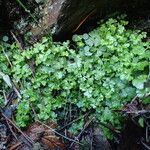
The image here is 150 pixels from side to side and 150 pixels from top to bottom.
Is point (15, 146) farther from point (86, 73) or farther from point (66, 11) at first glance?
point (66, 11)

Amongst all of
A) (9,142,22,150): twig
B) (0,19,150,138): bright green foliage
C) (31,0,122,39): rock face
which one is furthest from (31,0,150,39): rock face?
(9,142,22,150): twig

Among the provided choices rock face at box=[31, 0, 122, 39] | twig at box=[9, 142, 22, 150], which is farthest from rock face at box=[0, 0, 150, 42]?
twig at box=[9, 142, 22, 150]

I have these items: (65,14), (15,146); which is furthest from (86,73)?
(15,146)

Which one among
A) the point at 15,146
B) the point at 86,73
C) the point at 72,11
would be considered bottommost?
the point at 15,146

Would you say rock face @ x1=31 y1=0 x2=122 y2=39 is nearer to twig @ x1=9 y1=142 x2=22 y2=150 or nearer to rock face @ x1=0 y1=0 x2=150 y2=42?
rock face @ x1=0 y1=0 x2=150 y2=42

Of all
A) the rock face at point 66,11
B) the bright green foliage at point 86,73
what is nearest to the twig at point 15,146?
the bright green foliage at point 86,73

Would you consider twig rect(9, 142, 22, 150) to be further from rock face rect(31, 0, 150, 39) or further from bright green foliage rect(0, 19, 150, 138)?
rock face rect(31, 0, 150, 39)

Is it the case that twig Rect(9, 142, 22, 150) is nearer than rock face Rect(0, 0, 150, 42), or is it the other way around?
twig Rect(9, 142, 22, 150)

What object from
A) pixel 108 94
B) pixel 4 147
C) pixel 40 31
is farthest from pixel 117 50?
pixel 4 147

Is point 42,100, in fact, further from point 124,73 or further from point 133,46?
point 133,46

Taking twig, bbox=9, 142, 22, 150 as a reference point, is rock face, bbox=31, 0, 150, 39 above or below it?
above
